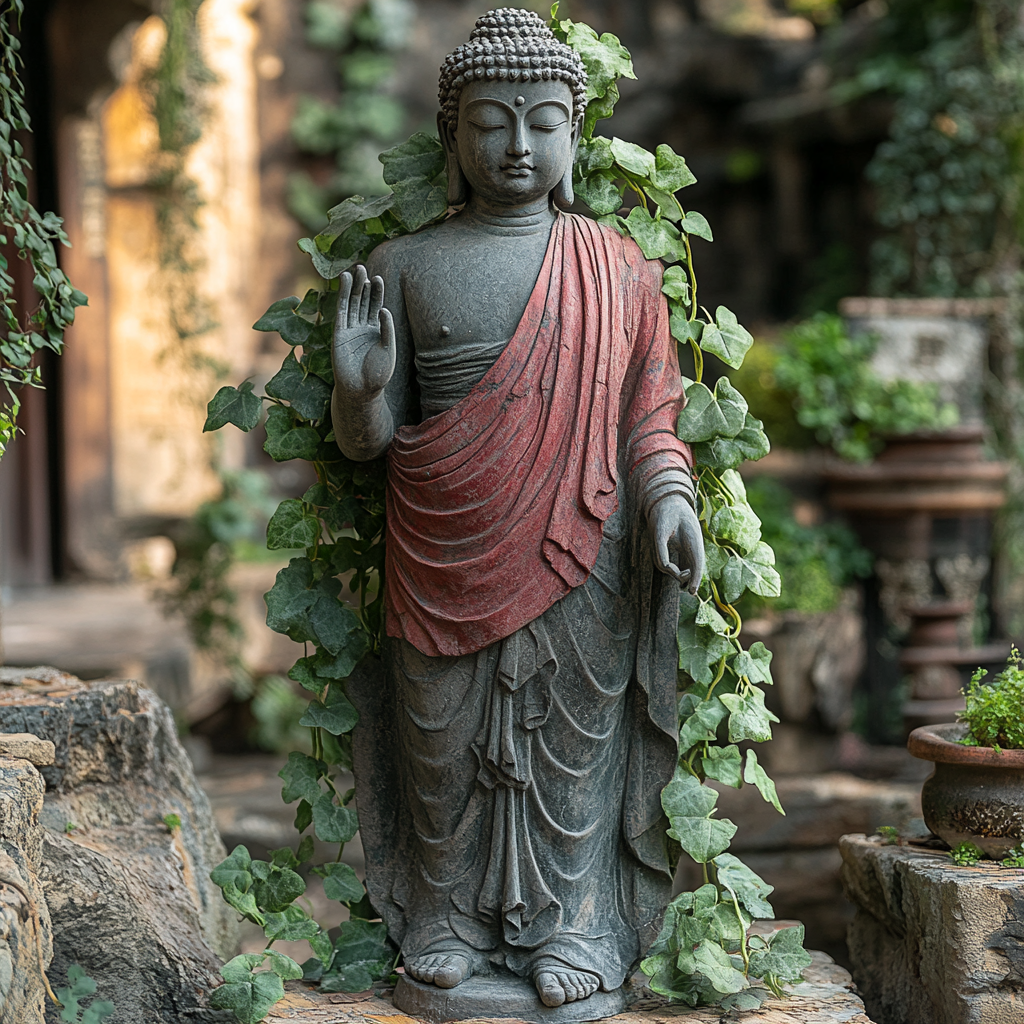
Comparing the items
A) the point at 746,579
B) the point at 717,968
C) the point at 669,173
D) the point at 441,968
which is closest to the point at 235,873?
the point at 441,968

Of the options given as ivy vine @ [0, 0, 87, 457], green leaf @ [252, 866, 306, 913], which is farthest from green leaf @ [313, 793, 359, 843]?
ivy vine @ [0, 0, 87, 457]

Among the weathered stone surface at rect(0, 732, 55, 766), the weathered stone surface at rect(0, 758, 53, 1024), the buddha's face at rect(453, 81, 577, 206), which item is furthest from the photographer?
the buddha's face at rect(453, 81, 577, 206)

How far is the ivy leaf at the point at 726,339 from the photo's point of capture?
329cm

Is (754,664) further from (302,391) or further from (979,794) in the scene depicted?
(302,391)

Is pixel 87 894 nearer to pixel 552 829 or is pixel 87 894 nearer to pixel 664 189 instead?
pixel 552 829

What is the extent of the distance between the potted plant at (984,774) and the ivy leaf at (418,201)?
6.09ft

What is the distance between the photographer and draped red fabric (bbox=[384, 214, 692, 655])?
3092mm

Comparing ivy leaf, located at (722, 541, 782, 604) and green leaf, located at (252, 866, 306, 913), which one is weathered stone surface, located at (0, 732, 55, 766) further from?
ivy leaf, located at (722, 541, 782, 604)

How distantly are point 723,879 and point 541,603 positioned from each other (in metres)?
0.82

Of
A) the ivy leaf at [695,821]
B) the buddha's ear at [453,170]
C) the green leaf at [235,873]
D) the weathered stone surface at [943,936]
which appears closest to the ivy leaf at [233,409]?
the buddha's ear at [453,170]

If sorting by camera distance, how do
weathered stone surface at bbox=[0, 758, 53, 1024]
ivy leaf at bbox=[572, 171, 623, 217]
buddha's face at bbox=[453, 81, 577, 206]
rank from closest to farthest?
weathered stone surface at bbox=[0, 758, 53, 1024]
buddha's face at bbox=[453, 81, 577, 206]
ivy leaf at bbox=[572, 171, 623, 217]

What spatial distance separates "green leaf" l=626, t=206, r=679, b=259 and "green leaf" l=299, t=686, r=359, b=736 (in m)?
1.38

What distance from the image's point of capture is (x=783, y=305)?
38.7 feet

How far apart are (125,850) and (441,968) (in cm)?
93
